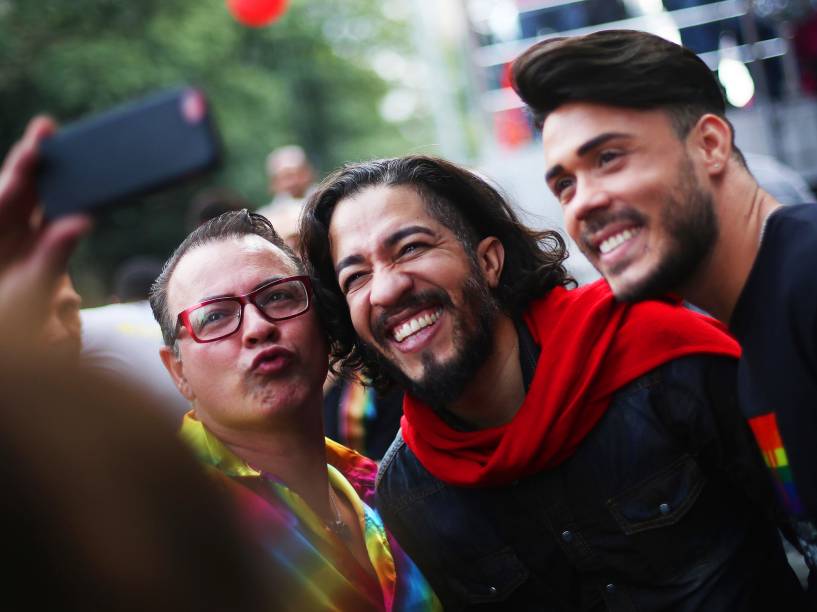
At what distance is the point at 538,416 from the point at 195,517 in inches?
59.6

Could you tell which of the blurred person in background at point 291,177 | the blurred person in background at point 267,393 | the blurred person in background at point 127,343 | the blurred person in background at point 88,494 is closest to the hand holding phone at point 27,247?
the blurred person in background at point 88,494

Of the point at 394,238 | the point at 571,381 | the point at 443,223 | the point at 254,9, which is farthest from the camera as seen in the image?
the point at 254,9

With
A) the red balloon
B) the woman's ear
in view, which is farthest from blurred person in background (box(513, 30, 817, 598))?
the red balloon

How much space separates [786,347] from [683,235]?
1.19 ft

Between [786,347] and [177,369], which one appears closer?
[786,347]

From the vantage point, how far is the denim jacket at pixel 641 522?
7.46 ft

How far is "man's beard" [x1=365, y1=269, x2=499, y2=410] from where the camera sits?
2.41 meters

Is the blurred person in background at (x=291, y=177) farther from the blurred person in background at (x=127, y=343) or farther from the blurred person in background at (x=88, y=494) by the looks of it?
the blurred person in background at (x=88, y=494)

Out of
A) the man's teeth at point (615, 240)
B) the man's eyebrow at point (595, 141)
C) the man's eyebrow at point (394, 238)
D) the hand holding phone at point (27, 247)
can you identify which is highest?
the hand holding phone at point (27, 247)

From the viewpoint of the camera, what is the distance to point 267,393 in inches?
88.7

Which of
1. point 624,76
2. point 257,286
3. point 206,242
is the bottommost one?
point 257,286

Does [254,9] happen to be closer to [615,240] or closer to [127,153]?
[615,240]

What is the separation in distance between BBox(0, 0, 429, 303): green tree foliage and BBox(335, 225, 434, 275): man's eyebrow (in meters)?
8.18

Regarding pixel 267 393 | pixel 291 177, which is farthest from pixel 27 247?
pixel 291 177
